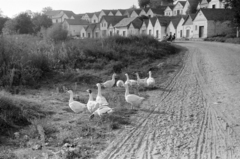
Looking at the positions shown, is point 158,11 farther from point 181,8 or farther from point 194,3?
point 194,3

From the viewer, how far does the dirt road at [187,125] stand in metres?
5.44

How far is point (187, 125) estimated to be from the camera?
6.92 metres

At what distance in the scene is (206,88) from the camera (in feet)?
35.6

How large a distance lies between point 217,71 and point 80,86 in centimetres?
690

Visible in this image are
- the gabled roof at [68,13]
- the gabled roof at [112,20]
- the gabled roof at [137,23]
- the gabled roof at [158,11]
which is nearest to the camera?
the gabled roof at [137,23]

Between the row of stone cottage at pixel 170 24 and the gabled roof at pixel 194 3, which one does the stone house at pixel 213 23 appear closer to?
the row of stone cottage at pixel 170 24

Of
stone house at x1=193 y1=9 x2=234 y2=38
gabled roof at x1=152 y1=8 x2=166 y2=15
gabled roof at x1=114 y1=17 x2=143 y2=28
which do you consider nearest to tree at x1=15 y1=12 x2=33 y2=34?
gabled roof at x1=114 y1=17 x2=143 y2=28

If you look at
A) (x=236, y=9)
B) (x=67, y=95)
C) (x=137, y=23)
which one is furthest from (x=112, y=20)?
(x=67, y=95)

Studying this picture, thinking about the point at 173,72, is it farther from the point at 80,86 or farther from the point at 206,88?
the point at 80,86

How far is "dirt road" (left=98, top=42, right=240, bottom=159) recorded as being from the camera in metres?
5.44

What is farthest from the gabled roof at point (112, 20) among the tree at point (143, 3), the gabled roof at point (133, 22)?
the tree at point (143, 3)

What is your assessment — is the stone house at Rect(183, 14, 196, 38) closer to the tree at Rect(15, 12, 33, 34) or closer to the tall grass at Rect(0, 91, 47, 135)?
the tree at Rect(15, 12, 33, 34)

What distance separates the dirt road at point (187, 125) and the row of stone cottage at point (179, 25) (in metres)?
22.5

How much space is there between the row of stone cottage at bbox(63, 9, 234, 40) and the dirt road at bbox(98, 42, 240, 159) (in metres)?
22.5
